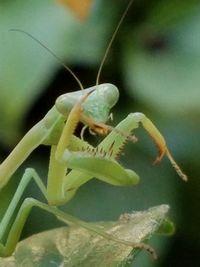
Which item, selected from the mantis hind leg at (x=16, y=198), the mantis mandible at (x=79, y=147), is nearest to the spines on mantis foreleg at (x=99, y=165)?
the mantis mandible at (x=79, y=147)

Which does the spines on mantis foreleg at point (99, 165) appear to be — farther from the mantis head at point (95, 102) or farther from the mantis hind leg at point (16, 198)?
the mantis hind leg at point (16, 198)

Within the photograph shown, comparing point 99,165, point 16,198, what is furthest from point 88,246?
point 16,198

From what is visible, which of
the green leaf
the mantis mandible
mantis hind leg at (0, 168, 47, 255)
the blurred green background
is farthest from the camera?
the blurred green background


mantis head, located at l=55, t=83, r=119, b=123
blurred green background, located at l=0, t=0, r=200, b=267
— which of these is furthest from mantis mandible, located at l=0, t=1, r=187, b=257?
blurred green background, located at l=0, t=0, r=200, b=267

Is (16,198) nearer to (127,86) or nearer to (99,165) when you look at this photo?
(99,165)

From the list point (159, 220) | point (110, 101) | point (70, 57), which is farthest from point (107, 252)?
point (70, 57)

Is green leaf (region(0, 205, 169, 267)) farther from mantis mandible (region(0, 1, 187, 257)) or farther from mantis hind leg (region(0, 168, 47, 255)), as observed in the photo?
mantis hind leg (region(0, 168, 47, 255))

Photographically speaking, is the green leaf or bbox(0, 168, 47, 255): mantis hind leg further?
bbox(0, 168, 47, 255): mantis hind leg
